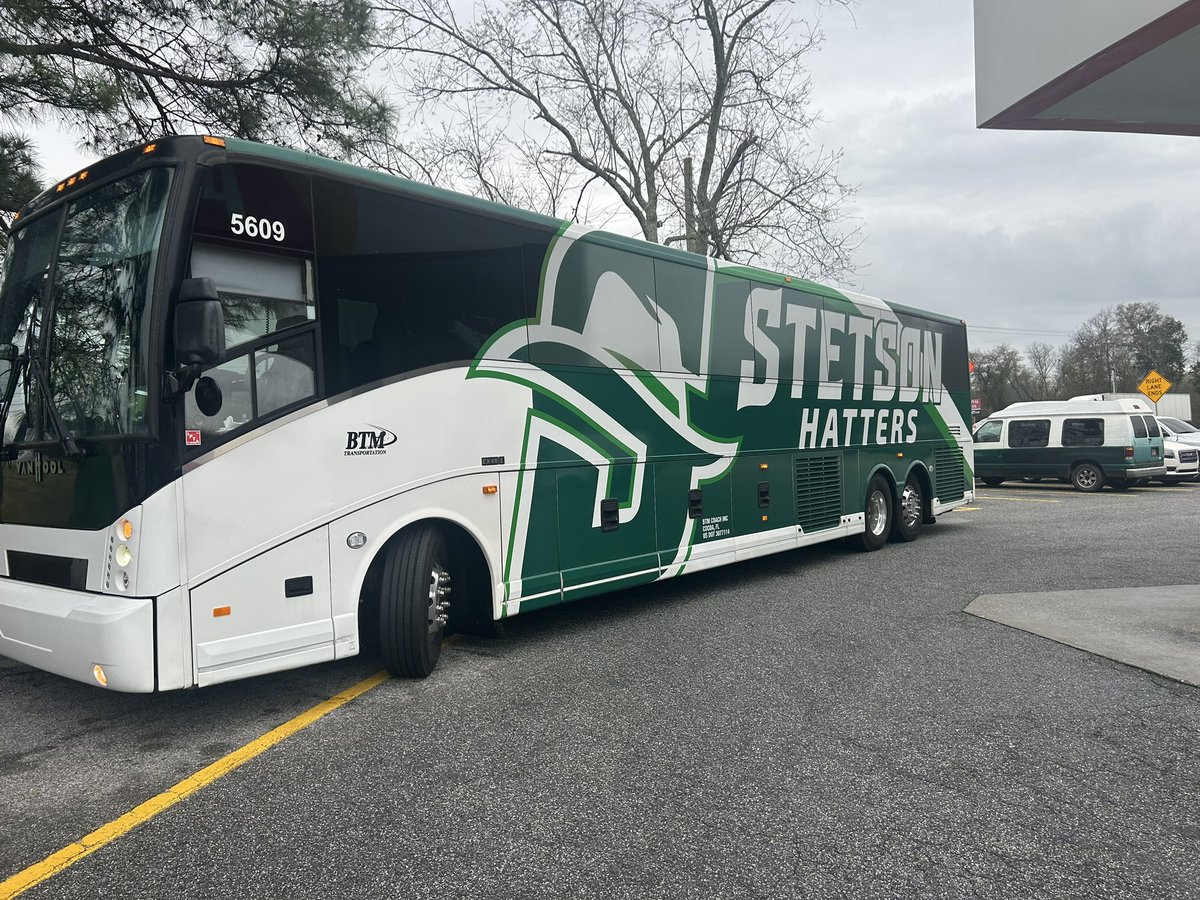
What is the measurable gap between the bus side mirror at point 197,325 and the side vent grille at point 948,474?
35.2 feet

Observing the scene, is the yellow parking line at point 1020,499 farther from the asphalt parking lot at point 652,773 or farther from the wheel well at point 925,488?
the asphalt parking lot at point 652,773

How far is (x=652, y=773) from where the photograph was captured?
3955 millimetres

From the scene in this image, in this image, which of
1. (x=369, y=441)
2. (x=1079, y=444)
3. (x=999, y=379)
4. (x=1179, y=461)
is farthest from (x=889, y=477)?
(x=999, y=379)

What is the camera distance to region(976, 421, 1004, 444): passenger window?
21938 mm

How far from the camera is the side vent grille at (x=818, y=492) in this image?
31.8 ft

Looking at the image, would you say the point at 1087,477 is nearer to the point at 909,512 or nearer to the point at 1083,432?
the point at 1083,432

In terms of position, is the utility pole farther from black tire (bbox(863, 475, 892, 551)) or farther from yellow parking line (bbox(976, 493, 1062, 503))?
black tire (bbox(863, 475, 892, 551))

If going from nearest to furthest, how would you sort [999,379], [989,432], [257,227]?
[257,227] → [989,432] → [999,379]

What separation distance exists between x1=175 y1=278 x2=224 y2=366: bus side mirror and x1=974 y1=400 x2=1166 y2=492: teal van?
20.1 m

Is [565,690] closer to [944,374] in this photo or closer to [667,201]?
[944,374]

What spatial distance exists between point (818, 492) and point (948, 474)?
13.3 feet

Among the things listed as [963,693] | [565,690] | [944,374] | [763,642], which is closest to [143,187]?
[565,690]

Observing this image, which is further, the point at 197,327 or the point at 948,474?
the point at 948,474

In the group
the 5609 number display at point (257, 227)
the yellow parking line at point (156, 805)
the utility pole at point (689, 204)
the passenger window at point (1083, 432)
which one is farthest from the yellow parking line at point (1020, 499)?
the 5609 number display at point (257, 227)
